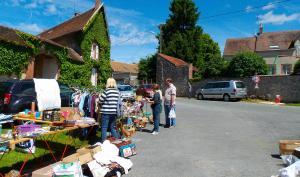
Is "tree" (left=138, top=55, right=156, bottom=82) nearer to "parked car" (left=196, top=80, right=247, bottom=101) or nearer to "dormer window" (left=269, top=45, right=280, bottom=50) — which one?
"parked car" (left=196, top=80, right=247, bottom=101)

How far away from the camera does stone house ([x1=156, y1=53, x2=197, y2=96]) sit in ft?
136

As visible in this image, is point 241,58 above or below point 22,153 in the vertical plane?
above

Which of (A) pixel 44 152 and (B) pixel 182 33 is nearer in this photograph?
(A) pixel 44 152

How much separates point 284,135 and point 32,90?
951cm

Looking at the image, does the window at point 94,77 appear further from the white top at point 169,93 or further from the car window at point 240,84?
the white top at point 169,93

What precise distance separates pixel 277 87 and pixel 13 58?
2307 centimetres

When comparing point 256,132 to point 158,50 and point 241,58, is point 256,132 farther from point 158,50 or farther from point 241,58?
point 158,50

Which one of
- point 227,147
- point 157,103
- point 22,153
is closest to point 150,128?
point 157,103

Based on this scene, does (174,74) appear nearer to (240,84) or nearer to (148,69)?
(148,69)

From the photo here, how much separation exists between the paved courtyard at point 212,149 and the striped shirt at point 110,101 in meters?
1.39

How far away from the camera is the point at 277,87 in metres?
32.2

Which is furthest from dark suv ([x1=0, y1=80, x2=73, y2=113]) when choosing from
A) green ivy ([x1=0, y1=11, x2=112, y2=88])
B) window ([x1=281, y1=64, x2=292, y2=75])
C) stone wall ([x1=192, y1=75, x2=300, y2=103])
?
window ([x1=281, y1=64, x2=292, y2=75])

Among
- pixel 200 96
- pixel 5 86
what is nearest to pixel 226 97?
pixel 200 96

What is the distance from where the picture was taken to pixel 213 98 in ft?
112
